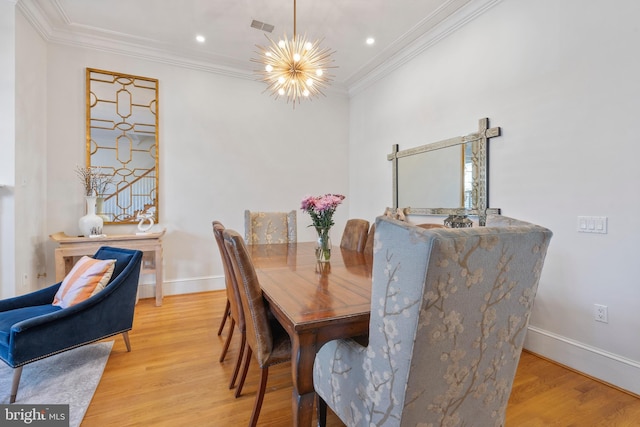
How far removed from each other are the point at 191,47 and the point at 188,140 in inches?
44.1

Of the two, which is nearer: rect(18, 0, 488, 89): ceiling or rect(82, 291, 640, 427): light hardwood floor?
rect(82, 291, 640, 427): light hardwood floor

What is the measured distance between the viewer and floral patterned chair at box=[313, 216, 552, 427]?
82 cm

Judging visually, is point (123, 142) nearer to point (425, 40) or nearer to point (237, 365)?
point (237, 365)

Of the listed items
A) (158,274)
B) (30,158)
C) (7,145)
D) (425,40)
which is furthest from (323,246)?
(30,158)

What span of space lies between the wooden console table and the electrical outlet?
12.9ft

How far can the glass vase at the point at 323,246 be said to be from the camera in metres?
2.09

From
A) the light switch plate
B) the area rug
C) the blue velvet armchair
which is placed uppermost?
the light switch plate

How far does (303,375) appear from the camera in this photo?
44.5 inches

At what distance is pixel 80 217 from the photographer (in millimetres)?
3434

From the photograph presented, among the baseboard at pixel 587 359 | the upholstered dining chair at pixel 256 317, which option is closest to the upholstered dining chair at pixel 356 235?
the upholstered dining chair at pixel 256 317

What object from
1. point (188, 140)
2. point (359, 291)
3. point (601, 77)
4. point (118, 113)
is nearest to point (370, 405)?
point (359, 291)

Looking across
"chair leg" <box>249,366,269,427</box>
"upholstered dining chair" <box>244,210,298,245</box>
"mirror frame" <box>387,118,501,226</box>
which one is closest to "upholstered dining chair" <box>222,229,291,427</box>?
"chair leg" <box>249,366,269,427</box>

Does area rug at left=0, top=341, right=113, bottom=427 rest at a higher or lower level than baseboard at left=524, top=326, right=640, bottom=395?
lower

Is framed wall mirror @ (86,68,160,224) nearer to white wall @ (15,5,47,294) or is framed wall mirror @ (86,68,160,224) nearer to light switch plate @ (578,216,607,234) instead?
white wall @ (15,5,47,294)
